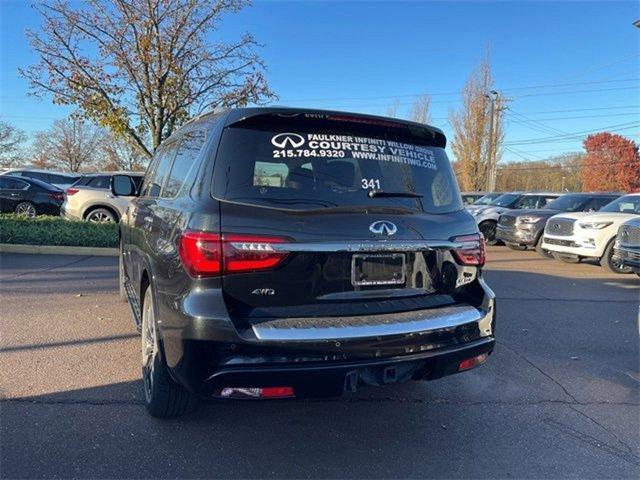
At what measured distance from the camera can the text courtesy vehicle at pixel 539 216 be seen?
1287cm

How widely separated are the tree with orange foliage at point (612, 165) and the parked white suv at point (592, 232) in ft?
178

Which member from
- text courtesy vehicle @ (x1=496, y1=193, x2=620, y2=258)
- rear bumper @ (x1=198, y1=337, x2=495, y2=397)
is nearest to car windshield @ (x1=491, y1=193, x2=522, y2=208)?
text courtesy vehicle @ (x1=496, y1=193, x2=620, y2=258)

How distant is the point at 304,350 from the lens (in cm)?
246

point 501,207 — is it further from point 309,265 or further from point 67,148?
point 67,148

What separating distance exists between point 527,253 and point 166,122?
1013 cm

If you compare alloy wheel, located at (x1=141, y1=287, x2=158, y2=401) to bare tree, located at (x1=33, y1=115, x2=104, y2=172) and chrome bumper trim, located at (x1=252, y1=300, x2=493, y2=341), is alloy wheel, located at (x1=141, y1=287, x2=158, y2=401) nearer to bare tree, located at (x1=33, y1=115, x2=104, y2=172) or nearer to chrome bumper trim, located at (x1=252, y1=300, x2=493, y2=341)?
chrome bumper trim, located at (x1=252, y1=300, x2=493, y2=341)


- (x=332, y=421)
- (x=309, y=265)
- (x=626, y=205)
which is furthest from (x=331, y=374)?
(x=626, y=205)

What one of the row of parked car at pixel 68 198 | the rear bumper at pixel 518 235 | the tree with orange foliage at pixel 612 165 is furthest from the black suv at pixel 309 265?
the tree with orange foliage at pixel 612 165

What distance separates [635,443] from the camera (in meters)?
3.21

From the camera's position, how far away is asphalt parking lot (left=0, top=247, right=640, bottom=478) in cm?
281

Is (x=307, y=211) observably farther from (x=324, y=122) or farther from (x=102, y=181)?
(x=102, y=181)

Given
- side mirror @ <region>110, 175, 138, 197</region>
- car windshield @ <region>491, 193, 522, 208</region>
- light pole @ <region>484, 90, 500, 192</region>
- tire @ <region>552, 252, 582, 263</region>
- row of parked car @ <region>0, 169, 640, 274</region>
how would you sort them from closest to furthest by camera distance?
side mirror @ <region>110, 175, 138, 197</region> → row of parked car @ <region>0, 169, 640, 274</region> → tire @ <region>552, 252, 582, 263</region> → car windshield @ <region>491, 193, 522, 208</region> → light pole @ <region>484, 90, 500, 192</region>

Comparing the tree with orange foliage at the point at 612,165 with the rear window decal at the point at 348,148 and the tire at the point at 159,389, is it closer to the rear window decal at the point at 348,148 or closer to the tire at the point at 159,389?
the rear window decal at the point at 348,148

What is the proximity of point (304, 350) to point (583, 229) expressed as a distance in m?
9.99
